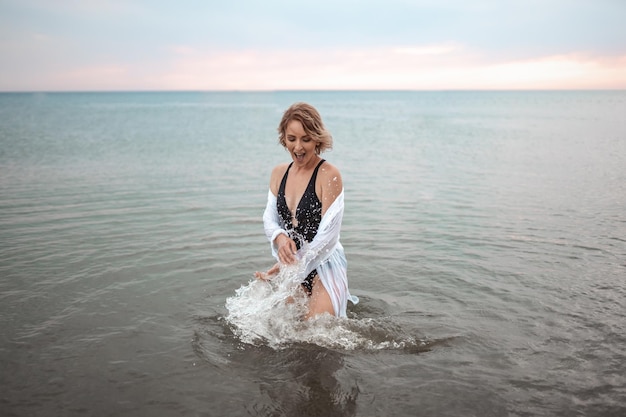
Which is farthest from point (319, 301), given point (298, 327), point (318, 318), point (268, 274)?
point (268, 274)

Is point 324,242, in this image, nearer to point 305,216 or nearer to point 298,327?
point 305,216

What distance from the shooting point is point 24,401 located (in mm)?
4434

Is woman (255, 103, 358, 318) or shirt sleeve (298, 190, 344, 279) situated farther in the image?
shirt sleeve (298, 190, 344, 279)

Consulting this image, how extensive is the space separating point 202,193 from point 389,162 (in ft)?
32.1

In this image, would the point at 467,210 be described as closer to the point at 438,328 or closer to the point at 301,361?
the point at 438,328

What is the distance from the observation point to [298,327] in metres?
5.68

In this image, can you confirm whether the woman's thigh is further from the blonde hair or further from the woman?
the blonde hair

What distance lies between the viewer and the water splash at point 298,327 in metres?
5.50

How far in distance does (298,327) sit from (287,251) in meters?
1.01

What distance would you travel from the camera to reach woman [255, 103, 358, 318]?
17.1ft

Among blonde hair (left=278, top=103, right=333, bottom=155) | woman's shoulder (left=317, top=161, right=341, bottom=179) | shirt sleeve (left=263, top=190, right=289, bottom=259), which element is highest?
blonde hair (left=278, top=103, right=333, bottom=155)

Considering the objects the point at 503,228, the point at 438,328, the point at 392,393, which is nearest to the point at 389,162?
the point at 503,228

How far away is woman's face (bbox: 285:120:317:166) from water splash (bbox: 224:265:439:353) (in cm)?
122

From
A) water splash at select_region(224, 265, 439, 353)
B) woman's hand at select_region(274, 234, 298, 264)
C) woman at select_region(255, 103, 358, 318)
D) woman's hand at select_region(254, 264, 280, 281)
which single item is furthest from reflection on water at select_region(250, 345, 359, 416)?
woman's hand at select_region(274, 234, 298, 264)
